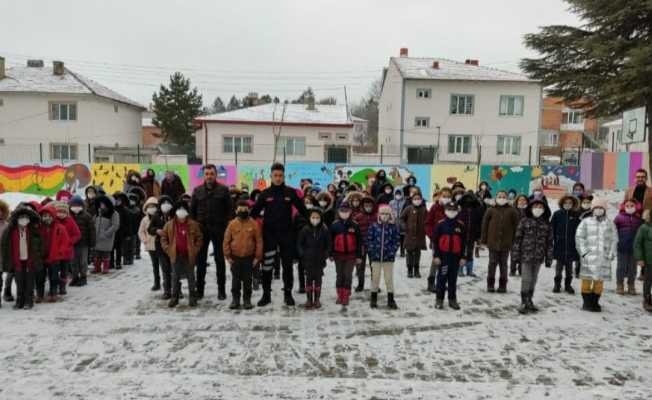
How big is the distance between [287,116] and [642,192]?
91.7 feet

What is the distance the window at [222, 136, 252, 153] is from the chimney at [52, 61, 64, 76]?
49.3ft

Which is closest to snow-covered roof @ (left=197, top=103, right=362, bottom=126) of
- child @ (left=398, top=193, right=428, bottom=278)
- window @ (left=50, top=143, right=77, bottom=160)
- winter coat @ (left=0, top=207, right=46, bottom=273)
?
window @ (left=50, top=143, right=77, bottom=160)

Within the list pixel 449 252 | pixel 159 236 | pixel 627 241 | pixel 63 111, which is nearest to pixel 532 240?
pixel 449 252

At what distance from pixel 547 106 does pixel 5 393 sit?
70.1 metres

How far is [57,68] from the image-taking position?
37531 mm

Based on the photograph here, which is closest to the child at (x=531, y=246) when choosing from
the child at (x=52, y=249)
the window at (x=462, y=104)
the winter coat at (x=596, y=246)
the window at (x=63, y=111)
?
the winter coat at (x=596, y=246)

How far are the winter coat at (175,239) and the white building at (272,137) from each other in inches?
1009

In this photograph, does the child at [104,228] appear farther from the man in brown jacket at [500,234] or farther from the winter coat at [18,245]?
the man in brown jacket at [500,234]

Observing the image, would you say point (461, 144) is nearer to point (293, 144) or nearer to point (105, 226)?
point (293, 144)

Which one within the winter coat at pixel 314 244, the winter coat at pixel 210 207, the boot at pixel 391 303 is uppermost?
the winter coat at pixel 210 207

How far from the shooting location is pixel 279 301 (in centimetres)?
793

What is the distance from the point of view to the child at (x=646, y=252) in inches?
304

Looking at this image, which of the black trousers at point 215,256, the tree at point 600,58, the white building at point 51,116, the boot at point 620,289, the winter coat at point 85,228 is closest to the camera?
the black trousers at point 215,256

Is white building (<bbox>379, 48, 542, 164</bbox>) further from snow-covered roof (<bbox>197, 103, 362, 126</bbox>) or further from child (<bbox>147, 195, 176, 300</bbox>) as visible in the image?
child (<bbox>147, 195, 176, 300</bbox>)
